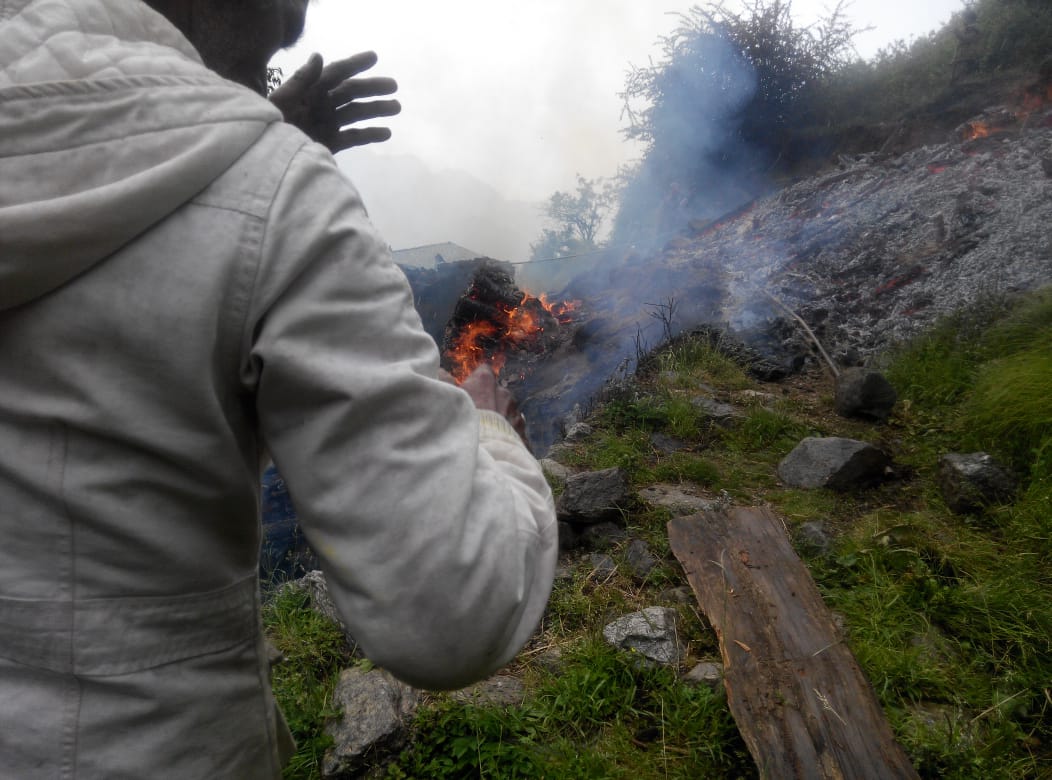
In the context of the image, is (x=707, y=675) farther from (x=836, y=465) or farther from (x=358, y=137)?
(x=358, y=137)

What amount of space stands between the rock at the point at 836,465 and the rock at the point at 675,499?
0.69m

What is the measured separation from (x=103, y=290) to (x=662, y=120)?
53.9 feet

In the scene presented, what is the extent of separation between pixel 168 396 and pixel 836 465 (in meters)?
4.01

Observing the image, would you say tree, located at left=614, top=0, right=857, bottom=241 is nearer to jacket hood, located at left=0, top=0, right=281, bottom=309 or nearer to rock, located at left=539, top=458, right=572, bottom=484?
rock, located at left=539, top=458, right=572, bottom=484

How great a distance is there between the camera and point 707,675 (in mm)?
2477

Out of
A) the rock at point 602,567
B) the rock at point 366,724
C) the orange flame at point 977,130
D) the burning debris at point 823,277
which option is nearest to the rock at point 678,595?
the rock at point 602,567

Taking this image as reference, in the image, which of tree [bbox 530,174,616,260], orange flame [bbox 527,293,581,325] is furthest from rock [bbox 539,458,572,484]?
tree [bbox 530,174,616,260]

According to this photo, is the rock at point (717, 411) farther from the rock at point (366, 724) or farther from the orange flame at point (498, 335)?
the orange flame at point (498, 335)

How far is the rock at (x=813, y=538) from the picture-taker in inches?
129

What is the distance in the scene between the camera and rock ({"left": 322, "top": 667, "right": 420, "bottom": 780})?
84.3 inches

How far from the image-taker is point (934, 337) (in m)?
5.44

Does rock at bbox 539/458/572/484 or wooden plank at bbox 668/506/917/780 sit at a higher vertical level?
wooden plank at bbox 668/506/917/780

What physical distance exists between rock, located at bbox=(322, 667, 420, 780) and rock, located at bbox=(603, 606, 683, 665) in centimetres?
84

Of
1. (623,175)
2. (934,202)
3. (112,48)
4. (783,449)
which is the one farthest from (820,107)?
(112,48)
